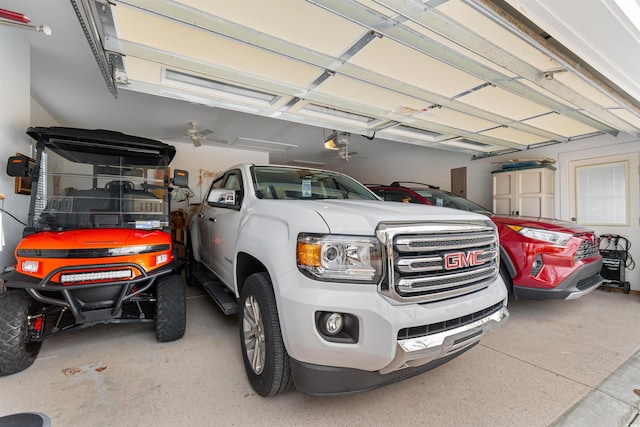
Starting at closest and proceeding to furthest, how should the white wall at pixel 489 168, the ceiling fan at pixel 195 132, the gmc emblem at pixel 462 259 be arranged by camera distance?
the gmc emblem at pixel 462 259, the white wall at pixel 489 168, the ceiling fan at pixel 195 132

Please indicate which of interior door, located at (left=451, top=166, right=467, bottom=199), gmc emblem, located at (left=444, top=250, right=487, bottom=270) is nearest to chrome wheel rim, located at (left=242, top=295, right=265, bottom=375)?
gmc emblem, located at (left=444, top=250, right=487, bottom=270)

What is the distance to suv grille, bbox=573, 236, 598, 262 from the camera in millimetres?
3321

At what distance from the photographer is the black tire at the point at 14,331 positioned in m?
2.03

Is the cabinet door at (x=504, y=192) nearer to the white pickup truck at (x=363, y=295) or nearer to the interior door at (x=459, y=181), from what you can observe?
the interior door at (x=459, y=181)

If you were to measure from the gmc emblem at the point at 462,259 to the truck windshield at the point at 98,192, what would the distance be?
110 inches

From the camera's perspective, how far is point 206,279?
351 cm

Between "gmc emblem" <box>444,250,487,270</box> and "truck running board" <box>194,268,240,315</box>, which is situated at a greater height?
"gmc emblem" <box>444,250,487,270</box>

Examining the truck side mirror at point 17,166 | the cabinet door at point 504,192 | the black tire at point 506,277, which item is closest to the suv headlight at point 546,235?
the black tire at point 506,277

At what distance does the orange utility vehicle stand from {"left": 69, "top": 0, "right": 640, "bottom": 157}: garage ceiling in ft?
3.09

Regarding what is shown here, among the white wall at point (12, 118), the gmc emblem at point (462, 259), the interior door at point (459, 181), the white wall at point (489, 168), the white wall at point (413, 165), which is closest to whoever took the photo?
the gmc emblem at point (462, 259)

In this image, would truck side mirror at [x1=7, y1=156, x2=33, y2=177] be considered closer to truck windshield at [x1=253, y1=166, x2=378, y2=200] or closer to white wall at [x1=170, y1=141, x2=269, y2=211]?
truck windshield at [x1=253, y1=166, x2=378, y2=200]

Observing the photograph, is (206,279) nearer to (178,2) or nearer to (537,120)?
(178,2)

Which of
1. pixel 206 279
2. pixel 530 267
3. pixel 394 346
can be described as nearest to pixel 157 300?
pixel 206 279

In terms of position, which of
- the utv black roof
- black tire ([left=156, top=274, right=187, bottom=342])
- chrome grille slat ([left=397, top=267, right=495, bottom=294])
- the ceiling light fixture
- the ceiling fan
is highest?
the ceiling fan
